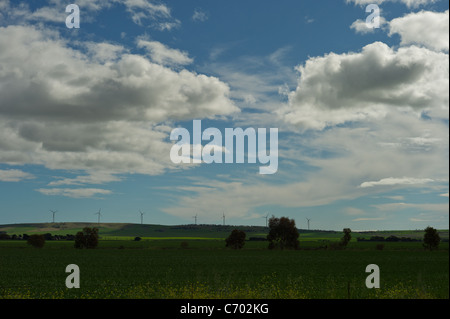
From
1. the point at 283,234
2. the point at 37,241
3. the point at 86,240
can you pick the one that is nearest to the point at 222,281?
the point at 283,234

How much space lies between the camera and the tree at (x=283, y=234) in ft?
521

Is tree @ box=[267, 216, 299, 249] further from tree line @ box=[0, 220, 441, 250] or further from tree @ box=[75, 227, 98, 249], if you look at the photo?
tree @ box=[75, 227, 98, 249]

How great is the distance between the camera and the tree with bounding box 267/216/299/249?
159 meters

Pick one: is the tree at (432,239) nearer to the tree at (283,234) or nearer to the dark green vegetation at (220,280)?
the tree at (283,234)

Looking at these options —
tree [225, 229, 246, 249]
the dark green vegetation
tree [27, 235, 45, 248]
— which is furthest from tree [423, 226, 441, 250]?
tree [27, 235, 45, 248]

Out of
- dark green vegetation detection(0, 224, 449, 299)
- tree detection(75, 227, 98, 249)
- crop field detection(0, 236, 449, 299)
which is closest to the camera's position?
crop field detection(0, 236, 449, 299)

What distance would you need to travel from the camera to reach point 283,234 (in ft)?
525
